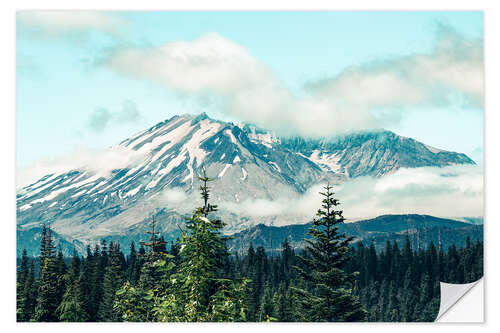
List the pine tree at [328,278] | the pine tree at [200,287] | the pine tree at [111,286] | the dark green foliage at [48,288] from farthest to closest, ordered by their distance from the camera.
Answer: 1. the pine tree at [111,286]
2. the dark green foliage at [48,288]
3. the pine tree at [328,278]
4. the pine tree at [200,287]

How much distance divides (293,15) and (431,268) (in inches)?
3184

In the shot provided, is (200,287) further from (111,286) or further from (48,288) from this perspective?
(111,286)

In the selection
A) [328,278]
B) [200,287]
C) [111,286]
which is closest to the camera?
[200,287]

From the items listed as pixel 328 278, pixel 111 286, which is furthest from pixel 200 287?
pixel 111 286

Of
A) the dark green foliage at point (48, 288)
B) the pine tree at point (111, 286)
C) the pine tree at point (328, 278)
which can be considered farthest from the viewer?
the pine tree at point (111, 286)

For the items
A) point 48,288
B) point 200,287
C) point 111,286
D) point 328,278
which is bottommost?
point 111,286

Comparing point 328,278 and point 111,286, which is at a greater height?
point 328,278

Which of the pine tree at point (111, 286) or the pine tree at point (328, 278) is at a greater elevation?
the pine tree at point (328, 278)

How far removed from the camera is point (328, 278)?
2138cm

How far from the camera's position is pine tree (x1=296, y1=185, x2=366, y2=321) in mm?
20891

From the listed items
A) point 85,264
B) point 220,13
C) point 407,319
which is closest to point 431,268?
point 407,319

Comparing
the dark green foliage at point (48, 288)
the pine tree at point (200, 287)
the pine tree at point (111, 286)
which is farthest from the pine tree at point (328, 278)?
the pine tree at point (111, 286)

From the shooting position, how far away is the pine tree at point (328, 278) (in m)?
20.9

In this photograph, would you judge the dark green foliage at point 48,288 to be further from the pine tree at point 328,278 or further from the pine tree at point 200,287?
the pine tree at point 200,287
